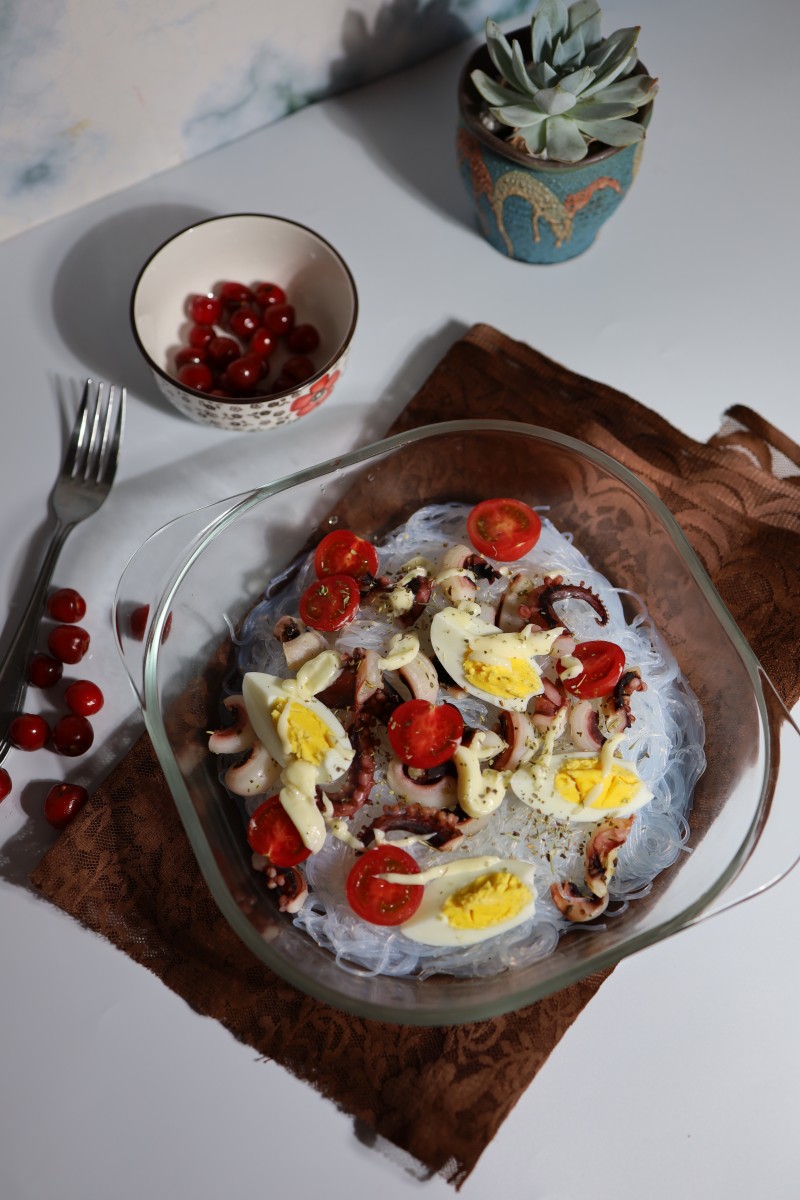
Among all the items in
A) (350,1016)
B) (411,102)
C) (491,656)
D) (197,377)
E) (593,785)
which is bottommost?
(350,1016)

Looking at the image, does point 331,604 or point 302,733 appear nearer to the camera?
point 302,733

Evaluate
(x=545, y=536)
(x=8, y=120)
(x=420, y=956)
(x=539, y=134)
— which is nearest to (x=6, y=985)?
(x=420, y=956)

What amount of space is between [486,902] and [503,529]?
2.14 ft

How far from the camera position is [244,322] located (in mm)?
2016

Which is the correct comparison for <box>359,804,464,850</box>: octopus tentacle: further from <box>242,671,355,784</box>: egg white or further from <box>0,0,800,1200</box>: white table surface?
<box>0,0,800,1200</box>: white table surface

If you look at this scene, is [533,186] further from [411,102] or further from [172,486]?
[172,486]

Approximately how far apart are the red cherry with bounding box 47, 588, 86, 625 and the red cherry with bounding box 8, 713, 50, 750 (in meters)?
0.20

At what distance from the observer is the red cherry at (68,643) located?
5.86ft

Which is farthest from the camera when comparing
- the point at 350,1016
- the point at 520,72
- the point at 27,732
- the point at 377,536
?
the point at 377,536

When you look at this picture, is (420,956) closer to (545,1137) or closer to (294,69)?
(545,1137)

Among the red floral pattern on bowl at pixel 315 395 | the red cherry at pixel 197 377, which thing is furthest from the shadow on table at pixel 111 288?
the red floral pattern on bowl at pixel 315 395

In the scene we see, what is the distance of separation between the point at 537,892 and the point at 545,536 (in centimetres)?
64

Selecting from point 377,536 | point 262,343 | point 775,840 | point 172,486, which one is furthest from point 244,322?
point 775,840

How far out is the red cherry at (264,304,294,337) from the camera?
2.03m
